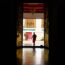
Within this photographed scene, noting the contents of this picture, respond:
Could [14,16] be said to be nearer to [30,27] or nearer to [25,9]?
[25,9]

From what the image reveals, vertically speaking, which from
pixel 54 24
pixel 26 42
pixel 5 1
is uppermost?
pixel 5 1

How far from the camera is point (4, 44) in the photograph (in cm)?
731

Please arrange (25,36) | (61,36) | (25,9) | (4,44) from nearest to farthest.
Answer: (4,44) < (61,36) < (25,9) < (25,36)

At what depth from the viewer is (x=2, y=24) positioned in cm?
732

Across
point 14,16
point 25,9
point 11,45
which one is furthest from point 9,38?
point 25,9

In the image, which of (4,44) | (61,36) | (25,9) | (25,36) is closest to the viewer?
(4,44)

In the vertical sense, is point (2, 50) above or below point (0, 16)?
below

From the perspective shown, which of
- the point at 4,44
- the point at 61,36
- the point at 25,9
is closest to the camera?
the point at 4,44

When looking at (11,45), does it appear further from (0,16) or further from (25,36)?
(25,36)

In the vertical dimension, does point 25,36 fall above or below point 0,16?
below

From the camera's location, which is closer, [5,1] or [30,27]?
[5,1]

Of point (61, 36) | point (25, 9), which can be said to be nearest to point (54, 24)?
point (61, 36)

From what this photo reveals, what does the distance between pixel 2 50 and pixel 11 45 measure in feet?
1.08

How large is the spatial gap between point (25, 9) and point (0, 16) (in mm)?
14010
